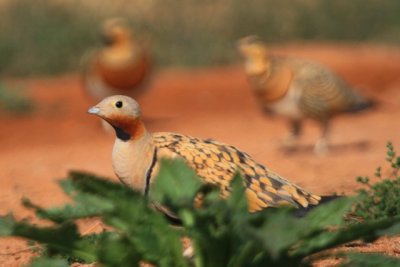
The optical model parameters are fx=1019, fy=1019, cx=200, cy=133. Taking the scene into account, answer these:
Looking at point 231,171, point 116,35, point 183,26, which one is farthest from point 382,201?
point 183,26

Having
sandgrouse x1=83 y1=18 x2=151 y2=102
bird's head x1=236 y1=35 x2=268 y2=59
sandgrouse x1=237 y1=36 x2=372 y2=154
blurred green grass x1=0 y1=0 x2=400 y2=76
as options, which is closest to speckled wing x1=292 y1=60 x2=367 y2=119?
sandgrouse x1=237 y1=36 x2=372 y2=154

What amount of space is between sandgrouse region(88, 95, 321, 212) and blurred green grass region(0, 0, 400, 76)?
11.5m

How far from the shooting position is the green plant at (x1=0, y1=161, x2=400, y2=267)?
383cm

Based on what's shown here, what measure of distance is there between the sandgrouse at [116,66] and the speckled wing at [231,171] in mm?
7483

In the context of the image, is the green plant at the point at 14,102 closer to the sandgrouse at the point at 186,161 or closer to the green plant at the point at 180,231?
the sandgrouse at the point at 186,161

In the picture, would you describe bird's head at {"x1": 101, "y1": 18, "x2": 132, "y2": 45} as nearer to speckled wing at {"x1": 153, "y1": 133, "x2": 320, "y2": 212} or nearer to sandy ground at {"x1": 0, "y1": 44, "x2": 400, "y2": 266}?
sandy ground at {"x1": 0, "y1": 44, "x2": 400, "y2": 266}

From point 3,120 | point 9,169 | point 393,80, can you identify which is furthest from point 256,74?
point 393,80

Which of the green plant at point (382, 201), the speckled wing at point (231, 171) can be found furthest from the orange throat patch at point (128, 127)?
the green plant at point (382, 201)

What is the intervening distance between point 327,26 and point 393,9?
1343 millimetres

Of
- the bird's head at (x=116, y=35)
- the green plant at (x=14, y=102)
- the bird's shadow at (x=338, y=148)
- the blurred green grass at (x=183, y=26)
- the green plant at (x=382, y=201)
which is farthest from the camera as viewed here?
the blurred green grass at (x=183, y=26)

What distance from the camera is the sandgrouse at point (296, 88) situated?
29.9 ft

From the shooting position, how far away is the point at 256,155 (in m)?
9.43

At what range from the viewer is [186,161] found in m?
4.76

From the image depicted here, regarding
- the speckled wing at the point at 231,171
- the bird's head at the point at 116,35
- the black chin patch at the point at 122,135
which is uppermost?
the bird's head at the point at 116,35
